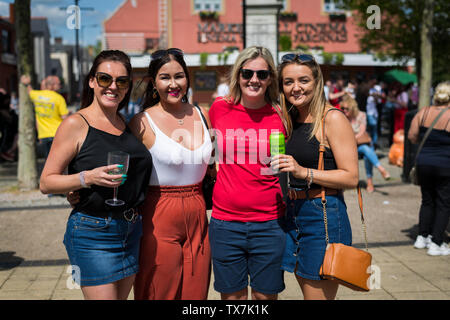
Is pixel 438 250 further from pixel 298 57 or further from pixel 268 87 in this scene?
pixel 298 57

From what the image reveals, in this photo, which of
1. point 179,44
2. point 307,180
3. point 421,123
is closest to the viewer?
point 307,180

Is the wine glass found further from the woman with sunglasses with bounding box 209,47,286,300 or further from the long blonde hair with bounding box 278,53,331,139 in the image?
the long blonde hair with bounding box 278,53,331,139

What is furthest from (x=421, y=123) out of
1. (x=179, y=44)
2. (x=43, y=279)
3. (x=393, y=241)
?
(x=179, y=44)

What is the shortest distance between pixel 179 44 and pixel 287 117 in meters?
26.0

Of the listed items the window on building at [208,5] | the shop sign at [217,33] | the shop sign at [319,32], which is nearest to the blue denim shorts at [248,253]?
the shop sign at [319,32]

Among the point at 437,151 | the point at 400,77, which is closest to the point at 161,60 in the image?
the point at 437,151

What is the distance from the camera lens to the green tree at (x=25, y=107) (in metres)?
→ 8.41

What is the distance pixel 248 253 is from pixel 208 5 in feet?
86.5

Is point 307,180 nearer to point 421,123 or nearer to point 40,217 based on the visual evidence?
point 421,123

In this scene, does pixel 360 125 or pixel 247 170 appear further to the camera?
pixel 360 125

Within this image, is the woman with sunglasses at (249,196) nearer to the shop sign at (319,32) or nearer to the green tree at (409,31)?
the green tree at (409,31)

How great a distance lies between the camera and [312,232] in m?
2.68

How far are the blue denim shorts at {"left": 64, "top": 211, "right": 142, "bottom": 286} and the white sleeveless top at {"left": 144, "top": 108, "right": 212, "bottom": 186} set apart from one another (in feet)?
1.14

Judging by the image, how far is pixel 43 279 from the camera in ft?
14.7
